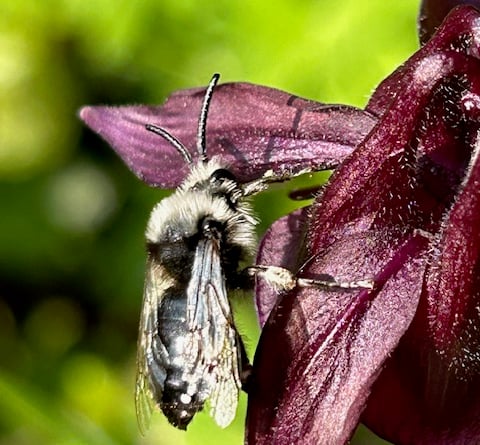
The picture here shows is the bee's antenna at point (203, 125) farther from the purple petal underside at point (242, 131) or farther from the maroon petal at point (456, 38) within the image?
the maroon petal at point (456, 38)

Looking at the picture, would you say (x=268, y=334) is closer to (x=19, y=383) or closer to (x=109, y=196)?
(x=19, y=383)

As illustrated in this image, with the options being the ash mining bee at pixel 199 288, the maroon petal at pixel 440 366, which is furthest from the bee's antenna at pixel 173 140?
the maroon petal at pixel 440 366

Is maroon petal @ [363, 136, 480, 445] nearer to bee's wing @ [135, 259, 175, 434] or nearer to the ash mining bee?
the ash mining bee

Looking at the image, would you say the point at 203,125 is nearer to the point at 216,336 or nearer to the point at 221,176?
the point at 221,176

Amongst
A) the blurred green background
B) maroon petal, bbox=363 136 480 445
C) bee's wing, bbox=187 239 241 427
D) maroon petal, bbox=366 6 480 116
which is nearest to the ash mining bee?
bee's wing, bbox=187 239 241 427

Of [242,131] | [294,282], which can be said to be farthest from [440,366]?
[242,131]

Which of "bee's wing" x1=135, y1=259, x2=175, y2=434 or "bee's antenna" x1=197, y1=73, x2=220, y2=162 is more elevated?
"bee's antenna" x1=197, y1=73, x2=220, y2=162

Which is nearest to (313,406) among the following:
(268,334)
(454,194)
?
(268,334)
